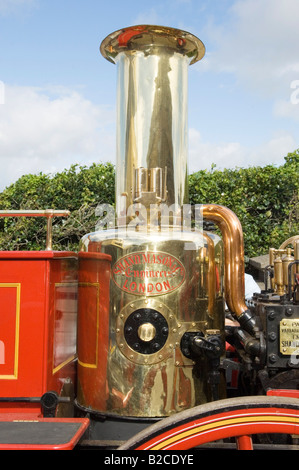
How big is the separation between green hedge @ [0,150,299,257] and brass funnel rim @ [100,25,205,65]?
3648 millimetres

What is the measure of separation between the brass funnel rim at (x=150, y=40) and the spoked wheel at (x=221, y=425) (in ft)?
5.90

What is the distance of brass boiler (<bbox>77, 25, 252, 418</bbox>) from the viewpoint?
1.92 meters

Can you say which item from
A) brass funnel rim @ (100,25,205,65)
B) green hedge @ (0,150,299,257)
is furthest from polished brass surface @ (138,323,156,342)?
green hedge @ (0,150,299,257)

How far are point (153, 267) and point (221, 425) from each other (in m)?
0.77

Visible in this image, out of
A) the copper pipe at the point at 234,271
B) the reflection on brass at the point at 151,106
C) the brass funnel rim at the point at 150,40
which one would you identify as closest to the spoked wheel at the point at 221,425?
the copper pipe at the point at 234,271

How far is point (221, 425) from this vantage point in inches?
52.4

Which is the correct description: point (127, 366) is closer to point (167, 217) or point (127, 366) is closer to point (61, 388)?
point (61, 388)

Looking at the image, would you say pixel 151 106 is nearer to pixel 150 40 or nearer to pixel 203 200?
pixel 150 40

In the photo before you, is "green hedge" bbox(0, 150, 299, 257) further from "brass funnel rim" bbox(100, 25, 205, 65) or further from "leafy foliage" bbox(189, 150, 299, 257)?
"brass funnel rim" bbox(100, 25, 205, 65)

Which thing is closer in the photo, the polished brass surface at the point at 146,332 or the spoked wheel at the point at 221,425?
the spoked wheel at the point at 221,425

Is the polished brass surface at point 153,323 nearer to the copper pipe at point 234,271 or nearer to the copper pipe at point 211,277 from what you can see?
the copper pipe at point 211,277

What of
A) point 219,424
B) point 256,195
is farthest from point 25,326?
point 256,195

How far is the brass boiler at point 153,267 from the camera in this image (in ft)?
6.31
